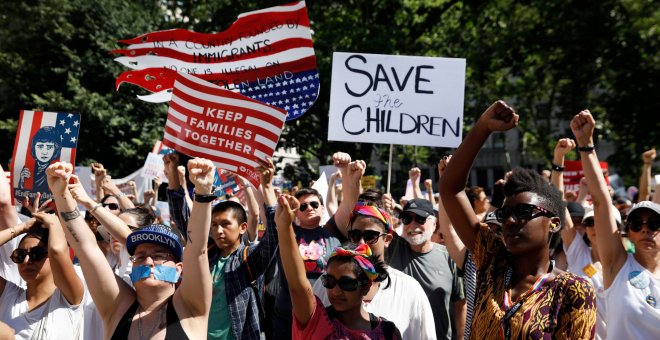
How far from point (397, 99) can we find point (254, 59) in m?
1.72

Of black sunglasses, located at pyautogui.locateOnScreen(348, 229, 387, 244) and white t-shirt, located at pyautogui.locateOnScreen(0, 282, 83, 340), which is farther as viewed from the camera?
black sunglasses, located at pyautogui.locateOnScreen(348, 229, 387, 244)

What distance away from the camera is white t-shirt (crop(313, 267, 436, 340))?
14.0 ft

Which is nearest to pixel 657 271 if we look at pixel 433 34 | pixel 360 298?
pixel 360 298

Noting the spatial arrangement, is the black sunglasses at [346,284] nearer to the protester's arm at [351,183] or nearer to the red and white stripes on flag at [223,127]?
the red and white stripes on flag at [223,127]

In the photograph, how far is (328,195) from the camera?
7340 millimetres

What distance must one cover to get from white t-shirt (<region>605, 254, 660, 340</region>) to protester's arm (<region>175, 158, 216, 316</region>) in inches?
97.7

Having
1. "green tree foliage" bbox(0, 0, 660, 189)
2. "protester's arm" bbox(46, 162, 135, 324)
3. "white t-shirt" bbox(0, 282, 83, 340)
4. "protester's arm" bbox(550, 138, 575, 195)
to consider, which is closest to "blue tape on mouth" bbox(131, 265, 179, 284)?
"protester's arm" bbox(46, 162, 135, 324)

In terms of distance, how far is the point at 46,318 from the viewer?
14.3 ft

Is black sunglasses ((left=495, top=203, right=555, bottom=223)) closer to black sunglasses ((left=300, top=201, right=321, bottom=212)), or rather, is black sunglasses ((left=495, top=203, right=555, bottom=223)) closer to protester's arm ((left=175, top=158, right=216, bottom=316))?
protester's arm ((left=175, top=158, right=216, bottom=316))

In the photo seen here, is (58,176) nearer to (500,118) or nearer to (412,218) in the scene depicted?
(500,118)

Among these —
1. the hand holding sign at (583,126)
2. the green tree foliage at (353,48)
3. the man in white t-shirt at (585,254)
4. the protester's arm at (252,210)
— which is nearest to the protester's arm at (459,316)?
the man in white t-shirt at (585,254)

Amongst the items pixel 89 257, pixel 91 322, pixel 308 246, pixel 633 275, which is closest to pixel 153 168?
pixel 308 246

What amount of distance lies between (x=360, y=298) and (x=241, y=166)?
137 cm

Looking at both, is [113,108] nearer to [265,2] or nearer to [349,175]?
[265,2]
